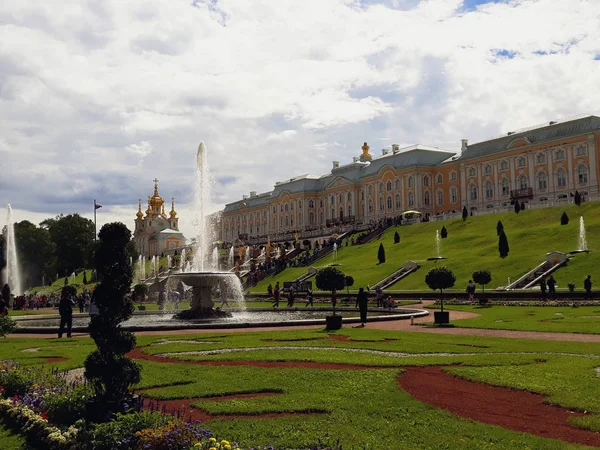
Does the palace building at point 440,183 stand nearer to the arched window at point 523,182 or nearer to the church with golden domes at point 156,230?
the arched window at point 523,182

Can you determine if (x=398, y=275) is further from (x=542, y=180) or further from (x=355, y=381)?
(x=355, y=381)

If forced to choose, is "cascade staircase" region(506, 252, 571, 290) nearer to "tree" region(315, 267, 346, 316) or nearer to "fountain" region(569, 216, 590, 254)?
"fountain" region(569, 216, 590, 254)

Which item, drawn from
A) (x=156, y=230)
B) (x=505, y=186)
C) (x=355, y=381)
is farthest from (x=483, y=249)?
(x=156, y=230)

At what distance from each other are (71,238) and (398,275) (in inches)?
2338

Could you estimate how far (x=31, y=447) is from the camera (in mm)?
7402

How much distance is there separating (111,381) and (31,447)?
1160mm

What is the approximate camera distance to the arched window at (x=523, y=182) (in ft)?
223

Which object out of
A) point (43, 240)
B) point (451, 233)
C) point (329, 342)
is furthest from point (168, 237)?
point (329, 342)

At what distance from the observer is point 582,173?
6222 centimetres

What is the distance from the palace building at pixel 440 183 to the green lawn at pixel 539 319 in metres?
29.5

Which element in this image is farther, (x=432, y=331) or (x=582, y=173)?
(x=582, y=173)

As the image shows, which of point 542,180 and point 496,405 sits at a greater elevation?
point 542,180

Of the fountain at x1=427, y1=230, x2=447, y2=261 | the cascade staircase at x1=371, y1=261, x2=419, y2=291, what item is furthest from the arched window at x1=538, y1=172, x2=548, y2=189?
the cascade staircase at x1=371, y1=261, x2=419, y2=291

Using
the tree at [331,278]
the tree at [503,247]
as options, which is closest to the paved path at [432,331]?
the tree at [331,278]
